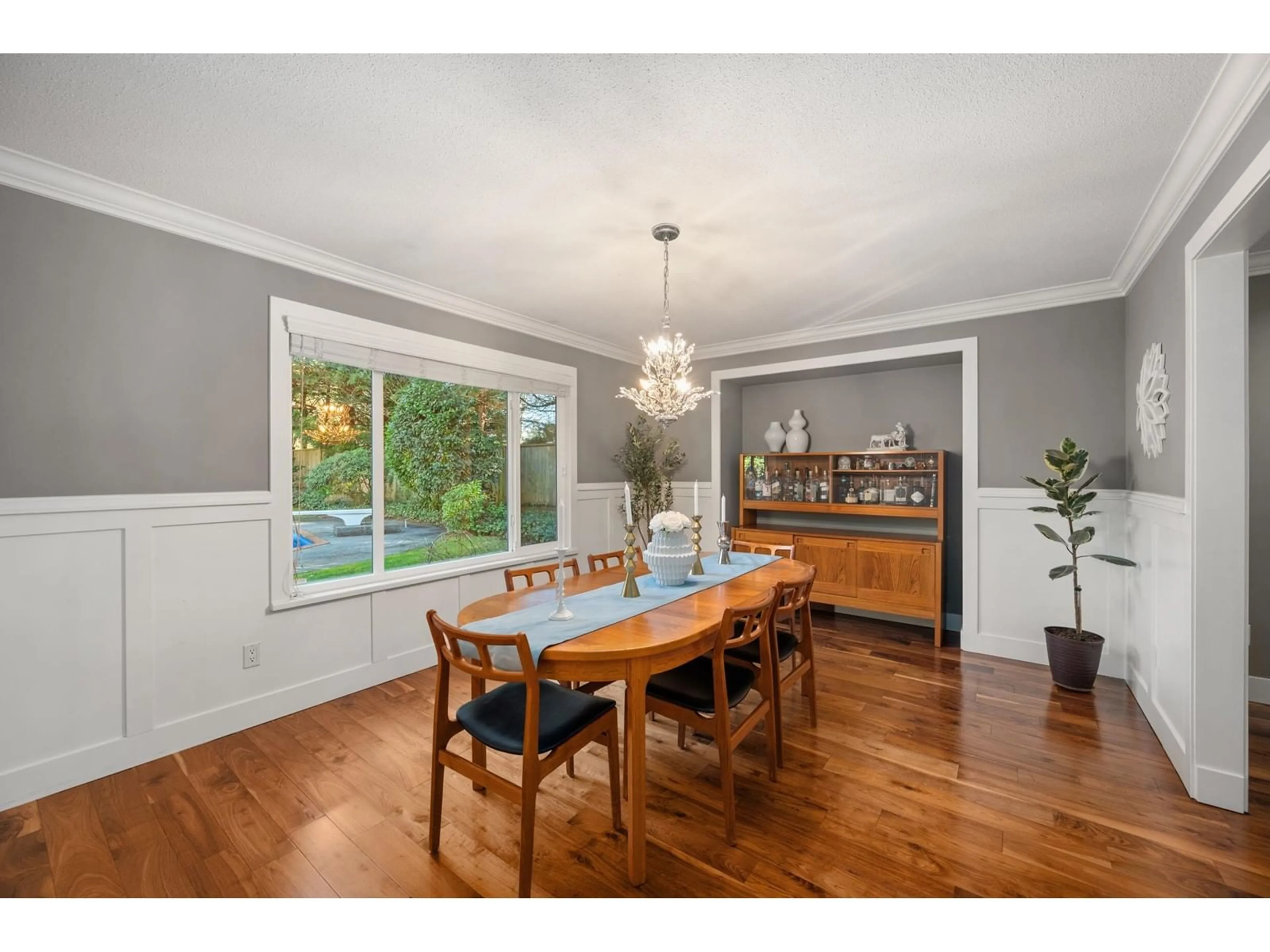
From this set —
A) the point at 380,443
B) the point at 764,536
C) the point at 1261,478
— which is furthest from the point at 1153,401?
the point at 380,443

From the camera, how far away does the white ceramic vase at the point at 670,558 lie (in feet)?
8.05

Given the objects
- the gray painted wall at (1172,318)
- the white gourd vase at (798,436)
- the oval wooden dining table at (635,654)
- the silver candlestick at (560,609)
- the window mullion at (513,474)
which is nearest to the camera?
the oval wooden dining table at (635,654)

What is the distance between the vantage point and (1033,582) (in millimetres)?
3559

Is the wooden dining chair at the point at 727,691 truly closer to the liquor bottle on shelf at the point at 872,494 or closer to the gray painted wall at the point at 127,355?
the gray painted wall at the point at 127,355

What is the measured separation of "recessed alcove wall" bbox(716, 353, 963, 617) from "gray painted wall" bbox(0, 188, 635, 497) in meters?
3.73

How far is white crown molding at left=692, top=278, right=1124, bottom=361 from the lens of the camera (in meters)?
3.38

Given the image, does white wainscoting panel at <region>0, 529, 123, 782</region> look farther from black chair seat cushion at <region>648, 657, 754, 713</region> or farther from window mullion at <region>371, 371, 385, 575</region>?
black chair seat cushion at <region>648, 657, 754, 713</region>

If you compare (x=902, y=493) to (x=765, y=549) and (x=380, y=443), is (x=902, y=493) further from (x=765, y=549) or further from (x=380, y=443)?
(x=380, y=443)

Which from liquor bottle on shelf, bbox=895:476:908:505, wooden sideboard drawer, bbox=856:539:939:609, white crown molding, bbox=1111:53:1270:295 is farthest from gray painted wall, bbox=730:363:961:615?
white crown molding, bbox=1111:53:1270:295

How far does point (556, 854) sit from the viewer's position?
1.74m

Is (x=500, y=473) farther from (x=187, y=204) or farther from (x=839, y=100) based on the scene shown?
(x=839, y=100)

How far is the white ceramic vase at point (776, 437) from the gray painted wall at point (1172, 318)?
2405 mm

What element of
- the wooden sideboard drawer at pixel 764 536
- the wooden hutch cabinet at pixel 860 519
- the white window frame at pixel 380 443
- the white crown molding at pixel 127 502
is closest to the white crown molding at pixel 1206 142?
the wooden hutch cabinet at pixel 860 519

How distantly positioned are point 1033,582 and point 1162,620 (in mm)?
1040
